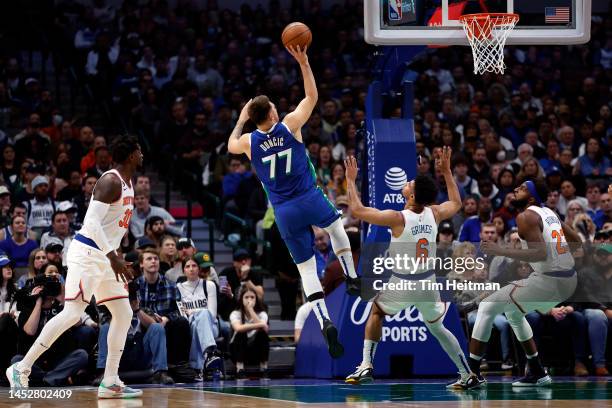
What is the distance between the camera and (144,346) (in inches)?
523

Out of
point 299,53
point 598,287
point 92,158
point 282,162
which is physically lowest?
point 598,287

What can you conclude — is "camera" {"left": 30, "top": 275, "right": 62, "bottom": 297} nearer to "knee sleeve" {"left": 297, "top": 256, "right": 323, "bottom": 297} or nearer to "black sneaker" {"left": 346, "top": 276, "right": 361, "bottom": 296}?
"knee sleeve" {"left": 297, "top": 256, "right": 323, "bottom": 297}

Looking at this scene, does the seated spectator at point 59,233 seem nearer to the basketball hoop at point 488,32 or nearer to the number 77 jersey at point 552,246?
the basketball hoop at point 488,32

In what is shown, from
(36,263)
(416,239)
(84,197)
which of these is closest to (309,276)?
(416,239)

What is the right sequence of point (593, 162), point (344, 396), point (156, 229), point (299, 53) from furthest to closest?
point (593, 162) → point (156, 229) → point (344, 396) → point (299, 53)

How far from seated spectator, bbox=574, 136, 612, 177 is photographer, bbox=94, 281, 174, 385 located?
8.48 metres

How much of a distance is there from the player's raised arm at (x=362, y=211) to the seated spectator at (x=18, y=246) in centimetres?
551

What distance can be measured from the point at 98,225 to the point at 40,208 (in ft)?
19.9

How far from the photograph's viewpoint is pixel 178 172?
19.1 metres

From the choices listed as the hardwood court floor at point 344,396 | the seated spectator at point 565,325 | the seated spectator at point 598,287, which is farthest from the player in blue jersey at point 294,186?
the seated spectator at point 598,287

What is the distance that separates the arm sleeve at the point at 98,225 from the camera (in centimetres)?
1038

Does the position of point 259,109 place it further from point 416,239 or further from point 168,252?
point 168,252

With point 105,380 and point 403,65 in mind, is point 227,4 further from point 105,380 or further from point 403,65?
point 105,380

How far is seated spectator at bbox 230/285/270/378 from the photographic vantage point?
14133mm
